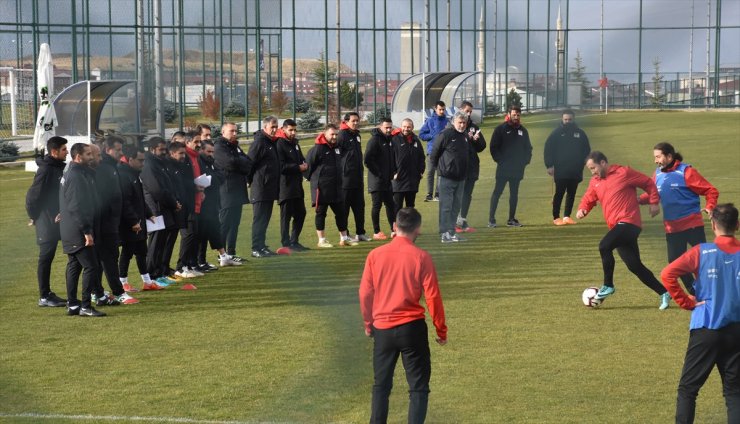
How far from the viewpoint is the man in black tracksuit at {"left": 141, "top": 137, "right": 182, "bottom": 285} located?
11141 millimetres

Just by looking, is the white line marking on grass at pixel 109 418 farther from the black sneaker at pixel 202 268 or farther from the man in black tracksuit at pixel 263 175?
the man in black tracksuit at pixel 263 175

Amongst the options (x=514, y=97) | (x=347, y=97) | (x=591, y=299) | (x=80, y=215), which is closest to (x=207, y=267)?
(x=80, y=215)

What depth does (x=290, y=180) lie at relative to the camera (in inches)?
533

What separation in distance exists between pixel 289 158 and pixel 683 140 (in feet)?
56.8

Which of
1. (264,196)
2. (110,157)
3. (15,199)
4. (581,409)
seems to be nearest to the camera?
(581,409)

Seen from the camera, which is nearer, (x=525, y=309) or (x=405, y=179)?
(x=525, y=309)

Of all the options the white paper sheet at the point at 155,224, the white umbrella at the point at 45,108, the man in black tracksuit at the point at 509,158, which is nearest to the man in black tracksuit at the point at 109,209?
the white paper sheet at the point at 155,224

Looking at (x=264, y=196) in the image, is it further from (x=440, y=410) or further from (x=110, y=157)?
(x=440, y=410)

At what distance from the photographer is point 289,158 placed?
44.0 ft

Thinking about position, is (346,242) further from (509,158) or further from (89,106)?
(89,106)

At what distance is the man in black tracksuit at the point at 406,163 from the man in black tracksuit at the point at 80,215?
581cm

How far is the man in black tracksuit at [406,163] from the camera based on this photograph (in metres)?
14.7

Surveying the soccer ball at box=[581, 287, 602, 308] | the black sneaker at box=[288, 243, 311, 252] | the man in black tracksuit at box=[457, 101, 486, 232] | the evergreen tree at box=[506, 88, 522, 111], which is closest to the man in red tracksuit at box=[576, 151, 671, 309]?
the soccer ball at box=[581, 287, 602, 308]

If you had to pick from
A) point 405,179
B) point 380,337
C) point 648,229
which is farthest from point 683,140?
point 380,337
